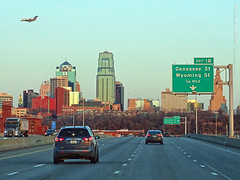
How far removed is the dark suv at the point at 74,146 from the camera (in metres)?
24.1

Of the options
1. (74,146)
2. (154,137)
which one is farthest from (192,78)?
(74,146)

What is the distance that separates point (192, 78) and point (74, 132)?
3306 centimetres

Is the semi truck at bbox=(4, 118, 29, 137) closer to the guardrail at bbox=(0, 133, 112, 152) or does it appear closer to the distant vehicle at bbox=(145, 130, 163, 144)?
the guardrail at bbox=(0, 133, 112, 152)

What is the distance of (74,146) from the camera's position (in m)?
24.1

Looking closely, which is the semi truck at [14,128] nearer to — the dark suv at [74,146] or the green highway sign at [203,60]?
the green highway sign at [203,60]

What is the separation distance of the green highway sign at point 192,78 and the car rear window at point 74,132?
1280 inches

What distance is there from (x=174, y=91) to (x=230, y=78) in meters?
5.78

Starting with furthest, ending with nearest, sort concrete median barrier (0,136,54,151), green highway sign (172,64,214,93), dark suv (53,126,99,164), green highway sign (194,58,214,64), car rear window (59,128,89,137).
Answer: green highway sign (194,58,214,64) → green highway sign (172,64,214,93) → concrete median barrier (0,136,54,151) → car rear window (59,128,89,137) → dark suv (53,126,99,164)

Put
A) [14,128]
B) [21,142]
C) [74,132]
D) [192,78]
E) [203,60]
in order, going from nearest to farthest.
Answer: [74,132], [21,142], [192,78], [203,60], [14,128]

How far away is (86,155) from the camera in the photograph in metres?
24.2

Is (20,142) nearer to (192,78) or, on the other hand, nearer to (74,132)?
(74,132)

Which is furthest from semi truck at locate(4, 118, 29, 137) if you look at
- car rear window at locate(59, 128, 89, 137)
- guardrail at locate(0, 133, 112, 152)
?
car rear window at locate(59, 128, 89, 137)

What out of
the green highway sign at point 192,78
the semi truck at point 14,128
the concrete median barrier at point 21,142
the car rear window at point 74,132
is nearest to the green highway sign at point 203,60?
the green highway sign at point 192,78

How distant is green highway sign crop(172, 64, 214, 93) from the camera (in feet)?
183
